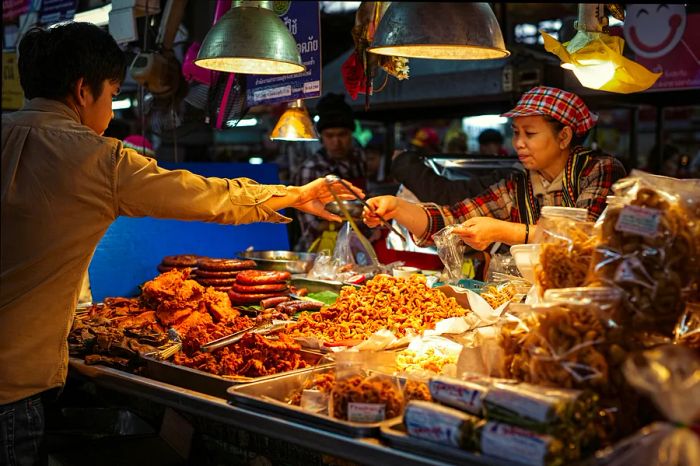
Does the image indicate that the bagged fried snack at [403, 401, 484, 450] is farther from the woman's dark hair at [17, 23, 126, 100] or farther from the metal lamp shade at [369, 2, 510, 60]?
the woman's dark hair at [17, 23, 126, 100]

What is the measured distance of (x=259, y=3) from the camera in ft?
11.6

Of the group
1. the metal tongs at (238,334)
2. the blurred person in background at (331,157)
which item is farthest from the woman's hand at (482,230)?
the blurred person in background at (331,157)

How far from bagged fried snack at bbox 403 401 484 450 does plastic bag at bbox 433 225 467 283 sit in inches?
81.3

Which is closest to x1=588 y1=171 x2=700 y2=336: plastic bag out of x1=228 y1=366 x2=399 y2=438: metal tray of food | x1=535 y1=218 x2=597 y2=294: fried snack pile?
x1=535 y1=218 x2=597 y2=294: fried snack pile

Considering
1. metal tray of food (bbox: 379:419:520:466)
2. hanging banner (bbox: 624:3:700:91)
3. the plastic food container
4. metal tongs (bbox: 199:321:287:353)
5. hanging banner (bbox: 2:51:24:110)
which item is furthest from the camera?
hanging banner (bbox: 2:51:24:110)

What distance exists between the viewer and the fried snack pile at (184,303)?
13.1 ft

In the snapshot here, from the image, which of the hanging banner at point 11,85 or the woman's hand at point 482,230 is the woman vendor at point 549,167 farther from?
the hanging banner at point 11,85

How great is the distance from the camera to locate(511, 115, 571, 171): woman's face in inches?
164

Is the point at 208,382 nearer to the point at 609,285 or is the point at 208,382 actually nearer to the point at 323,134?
the point at 609,285

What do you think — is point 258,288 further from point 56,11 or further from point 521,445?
point 56,11

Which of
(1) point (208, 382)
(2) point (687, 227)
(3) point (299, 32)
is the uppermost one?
(3) point (299, 32)

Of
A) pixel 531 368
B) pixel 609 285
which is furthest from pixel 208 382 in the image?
pixel 609 285

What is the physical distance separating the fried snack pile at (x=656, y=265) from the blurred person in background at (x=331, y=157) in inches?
193

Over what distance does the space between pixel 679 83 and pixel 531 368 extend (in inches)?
188
